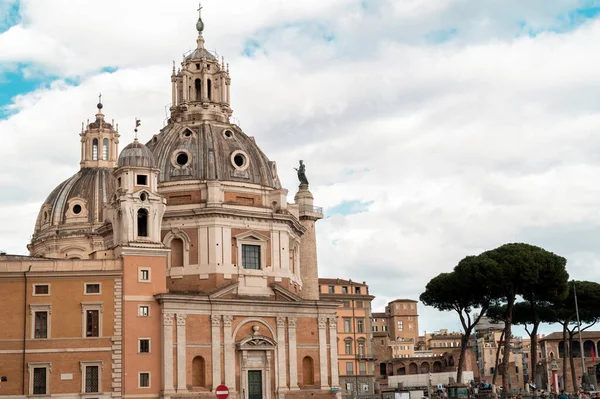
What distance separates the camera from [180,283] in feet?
210

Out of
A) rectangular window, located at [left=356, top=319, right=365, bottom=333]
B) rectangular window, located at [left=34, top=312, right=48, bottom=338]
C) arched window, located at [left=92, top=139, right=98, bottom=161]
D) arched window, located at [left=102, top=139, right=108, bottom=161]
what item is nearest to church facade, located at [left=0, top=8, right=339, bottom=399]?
rectangular window, located at [left=34, top=312, right=48, bottom=338]

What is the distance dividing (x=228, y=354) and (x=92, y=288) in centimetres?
1073

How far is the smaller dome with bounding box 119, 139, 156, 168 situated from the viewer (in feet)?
201

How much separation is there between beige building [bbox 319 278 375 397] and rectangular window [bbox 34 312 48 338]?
40.1 metres

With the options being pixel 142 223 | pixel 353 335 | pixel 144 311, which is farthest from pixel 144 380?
pixel 353 335

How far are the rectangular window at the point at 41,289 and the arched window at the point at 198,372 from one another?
35.9 ft

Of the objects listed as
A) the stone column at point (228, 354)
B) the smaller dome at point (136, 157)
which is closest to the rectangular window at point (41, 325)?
the smaller dome at point (136, 157)

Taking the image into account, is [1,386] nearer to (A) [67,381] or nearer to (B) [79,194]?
(A) [67,381]

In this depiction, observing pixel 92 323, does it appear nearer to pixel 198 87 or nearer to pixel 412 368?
pixel 198 87

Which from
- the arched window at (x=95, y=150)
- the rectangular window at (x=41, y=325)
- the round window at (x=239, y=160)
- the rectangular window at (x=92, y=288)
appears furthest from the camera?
the arched window at (x=95, y=150)

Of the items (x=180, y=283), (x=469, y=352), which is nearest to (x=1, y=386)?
(x=180, y=283)

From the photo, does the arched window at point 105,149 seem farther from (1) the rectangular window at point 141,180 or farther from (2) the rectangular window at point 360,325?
(2) the rectangular window at point 360,325

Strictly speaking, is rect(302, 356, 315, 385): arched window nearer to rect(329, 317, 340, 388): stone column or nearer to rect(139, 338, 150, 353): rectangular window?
rect(329, 317, 340, 388): stone column

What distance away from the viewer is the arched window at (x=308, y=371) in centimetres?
6425
